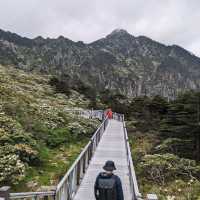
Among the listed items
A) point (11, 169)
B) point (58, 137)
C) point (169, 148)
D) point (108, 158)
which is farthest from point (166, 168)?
point (58, 137)

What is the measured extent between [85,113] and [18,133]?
754 inches

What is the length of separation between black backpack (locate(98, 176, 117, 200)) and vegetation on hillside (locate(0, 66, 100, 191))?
8281 millimetres

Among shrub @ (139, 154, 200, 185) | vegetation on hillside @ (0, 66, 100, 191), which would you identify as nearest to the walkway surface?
shrub @ (139, 154, 200, 185)

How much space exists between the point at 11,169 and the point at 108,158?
5.82 meters

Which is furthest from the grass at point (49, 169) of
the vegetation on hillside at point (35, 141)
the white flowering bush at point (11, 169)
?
the white flowering bush at point (11, 169)

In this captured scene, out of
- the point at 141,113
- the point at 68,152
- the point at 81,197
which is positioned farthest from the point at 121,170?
the point at 141,113

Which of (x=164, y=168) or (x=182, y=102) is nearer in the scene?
(x=164, y=168)

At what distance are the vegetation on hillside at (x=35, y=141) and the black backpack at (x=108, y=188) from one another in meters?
8.28

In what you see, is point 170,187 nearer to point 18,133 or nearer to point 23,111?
point 18,133

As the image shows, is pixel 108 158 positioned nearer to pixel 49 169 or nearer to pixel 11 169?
pixel 49 169

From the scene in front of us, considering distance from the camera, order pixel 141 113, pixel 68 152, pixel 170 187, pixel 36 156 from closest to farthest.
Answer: pixel 170 187 → pixel 36 156 → pixel 68 152 → pixel 141 113

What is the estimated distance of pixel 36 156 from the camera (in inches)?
849

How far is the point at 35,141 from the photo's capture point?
23141mm

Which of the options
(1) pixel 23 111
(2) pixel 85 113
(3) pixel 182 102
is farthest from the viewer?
(2) pixel 85 113
